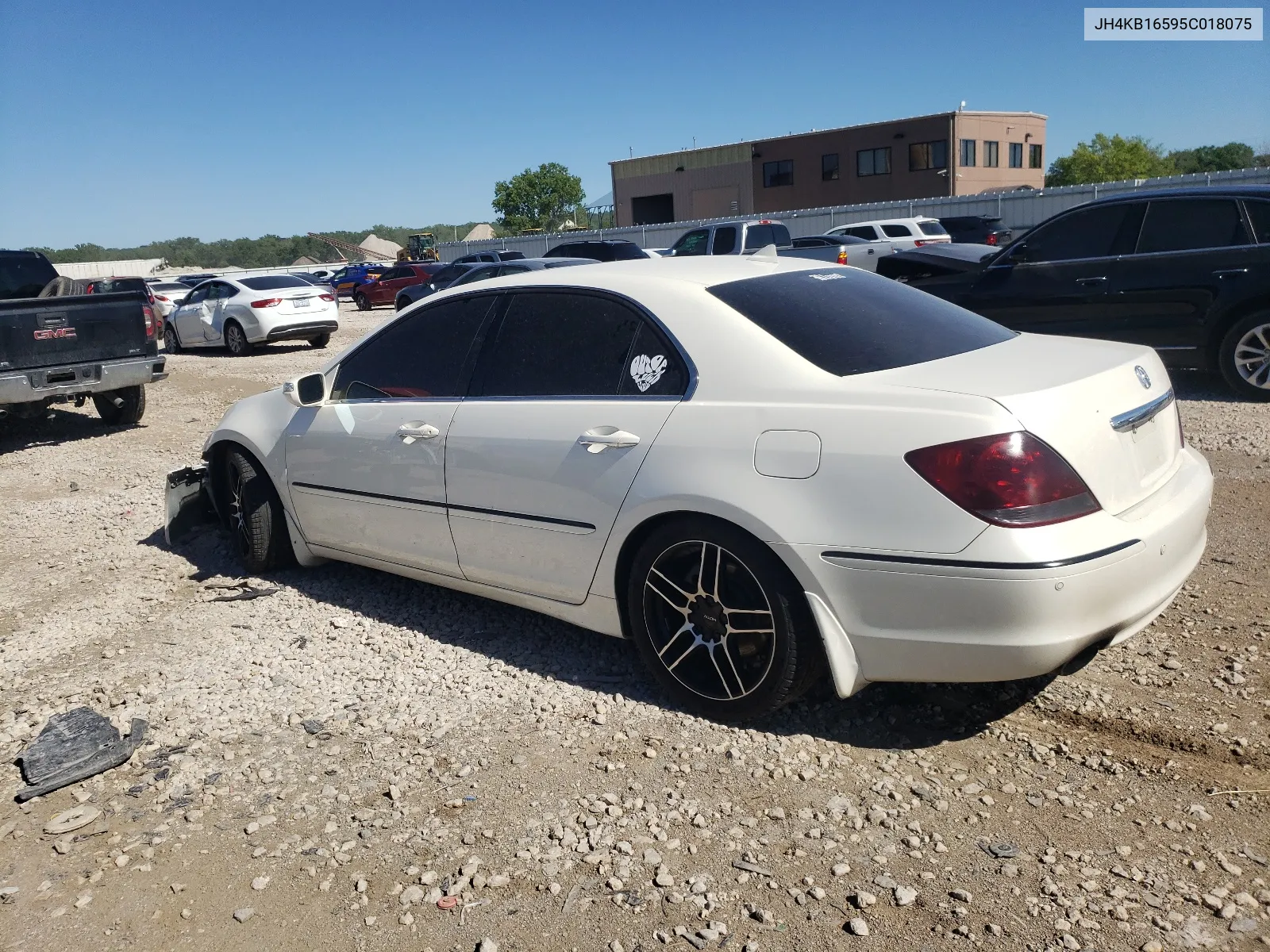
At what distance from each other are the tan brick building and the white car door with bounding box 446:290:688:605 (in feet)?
177

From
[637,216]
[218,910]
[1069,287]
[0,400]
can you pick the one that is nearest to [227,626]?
[218,910]

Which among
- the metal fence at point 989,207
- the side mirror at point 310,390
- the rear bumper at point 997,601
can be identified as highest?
the metal fence at point 989,207

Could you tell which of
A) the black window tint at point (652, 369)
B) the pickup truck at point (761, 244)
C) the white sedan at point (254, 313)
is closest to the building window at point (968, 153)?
the pickup truck at point (761, 244)

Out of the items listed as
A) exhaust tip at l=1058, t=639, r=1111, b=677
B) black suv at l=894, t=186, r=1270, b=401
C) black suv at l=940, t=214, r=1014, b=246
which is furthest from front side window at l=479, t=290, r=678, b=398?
black suv at l=940, t=214, r=1014, b=246

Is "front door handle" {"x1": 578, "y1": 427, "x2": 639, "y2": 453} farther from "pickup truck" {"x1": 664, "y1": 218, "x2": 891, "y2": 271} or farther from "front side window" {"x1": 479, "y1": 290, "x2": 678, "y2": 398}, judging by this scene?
"pickup truck" {"x1": 664, "y1": 218, "x2": 891, "y2": 271}

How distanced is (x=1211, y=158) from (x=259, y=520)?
Result: 87943 mm

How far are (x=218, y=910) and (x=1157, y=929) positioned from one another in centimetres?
246

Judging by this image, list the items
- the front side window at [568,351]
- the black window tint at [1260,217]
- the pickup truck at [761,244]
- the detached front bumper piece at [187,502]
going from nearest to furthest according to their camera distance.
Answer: the front side window at [568,351] < the detached front bumper piece at [187,502] < the black window tint at [1260,217] < the pickup truck at [761,244]

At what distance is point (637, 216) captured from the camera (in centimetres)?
6881

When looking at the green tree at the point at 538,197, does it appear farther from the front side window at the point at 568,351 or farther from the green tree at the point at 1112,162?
the front side window at the point at 568,351

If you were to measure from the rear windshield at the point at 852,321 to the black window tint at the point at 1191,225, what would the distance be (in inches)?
220

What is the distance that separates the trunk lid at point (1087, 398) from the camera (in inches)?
120

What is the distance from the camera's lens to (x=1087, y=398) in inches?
125

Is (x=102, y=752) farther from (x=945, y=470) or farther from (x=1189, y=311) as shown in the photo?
(x=1189, y=311)
